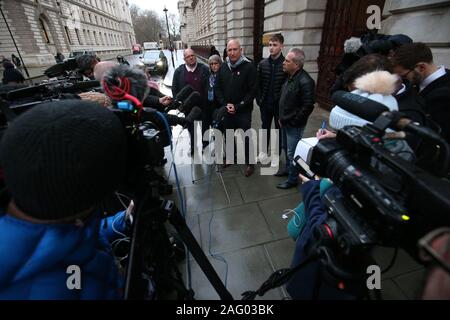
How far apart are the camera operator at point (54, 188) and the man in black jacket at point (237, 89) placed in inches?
120

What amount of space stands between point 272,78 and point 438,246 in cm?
379

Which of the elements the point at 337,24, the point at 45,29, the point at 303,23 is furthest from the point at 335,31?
the point at 45,29

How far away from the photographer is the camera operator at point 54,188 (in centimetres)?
60

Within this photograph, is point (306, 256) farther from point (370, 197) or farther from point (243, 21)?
point (243, 21)

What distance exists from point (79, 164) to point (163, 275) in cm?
112

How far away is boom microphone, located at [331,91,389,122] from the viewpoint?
35.8 inches

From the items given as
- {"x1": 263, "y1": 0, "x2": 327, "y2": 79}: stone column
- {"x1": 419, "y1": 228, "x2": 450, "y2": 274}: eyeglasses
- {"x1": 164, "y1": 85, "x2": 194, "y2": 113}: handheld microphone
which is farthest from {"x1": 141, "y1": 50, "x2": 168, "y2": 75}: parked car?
{"x1": 419, "y1": 228, "x2": 450, "y2": 274}: eyeglasses

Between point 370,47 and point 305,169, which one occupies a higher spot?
point 370,47

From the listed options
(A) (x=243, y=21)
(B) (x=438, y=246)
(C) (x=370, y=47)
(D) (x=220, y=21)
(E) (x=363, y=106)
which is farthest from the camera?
(D) (x=220, y=21)

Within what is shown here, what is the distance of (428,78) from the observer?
212cm

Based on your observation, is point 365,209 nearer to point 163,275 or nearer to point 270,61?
point 163,275

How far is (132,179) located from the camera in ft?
3.19
